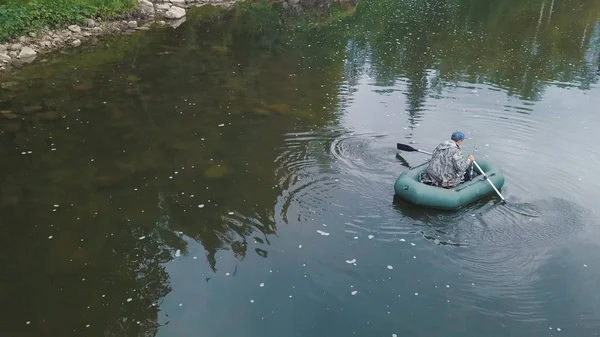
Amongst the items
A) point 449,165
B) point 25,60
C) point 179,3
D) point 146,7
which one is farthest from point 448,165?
point 179,3

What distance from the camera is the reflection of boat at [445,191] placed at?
373 inches

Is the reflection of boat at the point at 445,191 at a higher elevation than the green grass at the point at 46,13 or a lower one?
lower

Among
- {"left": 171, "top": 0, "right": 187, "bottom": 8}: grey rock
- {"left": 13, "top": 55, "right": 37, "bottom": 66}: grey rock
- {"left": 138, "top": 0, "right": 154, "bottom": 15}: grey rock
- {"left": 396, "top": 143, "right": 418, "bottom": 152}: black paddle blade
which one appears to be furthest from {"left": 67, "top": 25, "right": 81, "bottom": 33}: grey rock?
{"left": 396, "top": 143, "right": 418, "bottom": 152}: black paddle blade

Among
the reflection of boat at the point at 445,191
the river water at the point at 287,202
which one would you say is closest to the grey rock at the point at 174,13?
the river water at the point at 287,202

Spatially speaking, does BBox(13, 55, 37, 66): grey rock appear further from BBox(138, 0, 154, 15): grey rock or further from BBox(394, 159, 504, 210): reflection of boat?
BBox(394, 159, 504, 210): reflection of boat

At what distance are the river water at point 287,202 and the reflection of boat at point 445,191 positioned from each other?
0.21 m

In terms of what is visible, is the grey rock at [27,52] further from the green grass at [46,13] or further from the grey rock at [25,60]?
the green grass at [46,13]

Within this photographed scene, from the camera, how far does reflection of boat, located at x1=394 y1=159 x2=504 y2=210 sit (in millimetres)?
9484

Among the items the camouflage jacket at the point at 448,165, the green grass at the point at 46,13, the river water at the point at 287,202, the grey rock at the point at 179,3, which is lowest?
the river water at the point at 287,202

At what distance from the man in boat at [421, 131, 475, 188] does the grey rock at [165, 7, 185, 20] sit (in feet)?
59.9

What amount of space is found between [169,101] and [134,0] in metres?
11.4

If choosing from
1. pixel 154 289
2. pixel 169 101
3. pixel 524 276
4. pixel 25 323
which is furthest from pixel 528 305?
pixel 169 101

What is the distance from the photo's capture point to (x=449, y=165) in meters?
9.92

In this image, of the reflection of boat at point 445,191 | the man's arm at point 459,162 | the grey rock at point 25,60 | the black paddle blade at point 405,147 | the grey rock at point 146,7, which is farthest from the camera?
the grey rock at point 146,7
